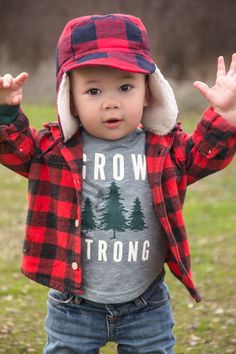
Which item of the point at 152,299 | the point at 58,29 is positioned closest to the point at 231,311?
the point at 152,299

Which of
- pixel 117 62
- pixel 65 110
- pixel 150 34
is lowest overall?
pixel 150 34

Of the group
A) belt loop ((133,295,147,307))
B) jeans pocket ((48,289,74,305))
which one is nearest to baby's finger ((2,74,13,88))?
jeans pocket ((48,289,74,305))

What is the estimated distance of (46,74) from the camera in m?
22.1

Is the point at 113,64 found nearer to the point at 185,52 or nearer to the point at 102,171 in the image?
the point at 102,171

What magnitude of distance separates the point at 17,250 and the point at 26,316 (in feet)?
6.97

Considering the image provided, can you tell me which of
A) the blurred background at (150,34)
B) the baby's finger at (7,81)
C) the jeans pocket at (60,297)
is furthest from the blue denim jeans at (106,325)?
the blurred background at (150,34)

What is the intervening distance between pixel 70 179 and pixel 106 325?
613mm

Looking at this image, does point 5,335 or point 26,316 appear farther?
point 26,316

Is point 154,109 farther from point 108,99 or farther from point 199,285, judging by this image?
point 199,285

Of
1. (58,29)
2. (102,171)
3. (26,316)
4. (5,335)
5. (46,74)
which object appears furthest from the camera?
(58,29)

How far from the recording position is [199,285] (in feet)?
20.8

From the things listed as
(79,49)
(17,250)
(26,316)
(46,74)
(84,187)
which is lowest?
(46,74)

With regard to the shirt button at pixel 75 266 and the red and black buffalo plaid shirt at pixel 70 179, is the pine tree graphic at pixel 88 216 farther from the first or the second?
the shirt button at pixel 75 266

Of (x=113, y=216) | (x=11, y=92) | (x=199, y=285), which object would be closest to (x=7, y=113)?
(x=11, y=92)
